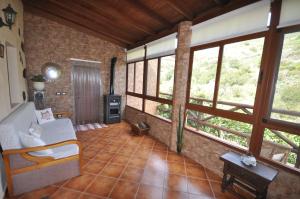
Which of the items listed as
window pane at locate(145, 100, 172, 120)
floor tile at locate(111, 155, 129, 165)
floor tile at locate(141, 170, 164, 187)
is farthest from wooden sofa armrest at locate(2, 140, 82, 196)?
window pane at locate(145, 100, 172, 120)

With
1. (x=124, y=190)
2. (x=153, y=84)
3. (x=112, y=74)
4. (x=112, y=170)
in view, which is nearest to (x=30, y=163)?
(x=112, y=170)

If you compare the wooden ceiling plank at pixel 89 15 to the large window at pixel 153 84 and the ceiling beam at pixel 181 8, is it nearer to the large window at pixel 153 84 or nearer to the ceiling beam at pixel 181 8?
the large window at pixel 153 84

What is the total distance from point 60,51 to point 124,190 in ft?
13.7

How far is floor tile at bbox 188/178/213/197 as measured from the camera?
2041mm

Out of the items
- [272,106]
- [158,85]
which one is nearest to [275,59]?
[272,106]

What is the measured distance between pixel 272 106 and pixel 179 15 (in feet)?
7.17

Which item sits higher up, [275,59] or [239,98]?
[275,59]

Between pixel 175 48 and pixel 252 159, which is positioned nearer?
pixel 252 159

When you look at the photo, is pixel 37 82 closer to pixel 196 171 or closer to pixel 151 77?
pixel 151 77

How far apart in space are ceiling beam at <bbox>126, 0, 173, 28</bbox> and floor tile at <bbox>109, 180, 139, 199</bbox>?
119 inches

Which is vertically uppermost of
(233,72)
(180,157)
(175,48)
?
(175,48)

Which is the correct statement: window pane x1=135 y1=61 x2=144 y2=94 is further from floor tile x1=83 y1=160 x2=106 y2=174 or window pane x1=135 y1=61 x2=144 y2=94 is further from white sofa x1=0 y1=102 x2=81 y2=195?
white sofa x1=0 y1=102 x2=81 y2=195

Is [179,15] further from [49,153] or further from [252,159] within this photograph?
[49,153]

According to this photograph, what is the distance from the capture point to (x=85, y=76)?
467 cm
